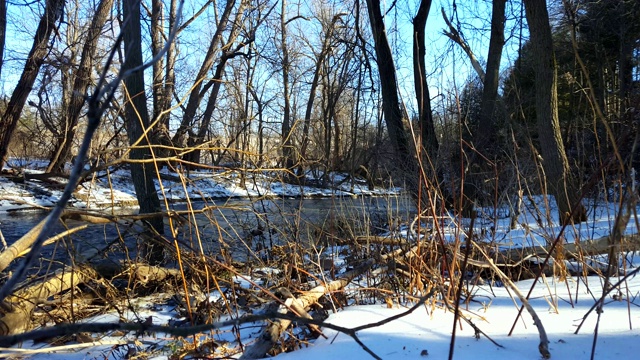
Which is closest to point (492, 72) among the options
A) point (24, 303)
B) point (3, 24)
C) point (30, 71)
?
point (24, 303)

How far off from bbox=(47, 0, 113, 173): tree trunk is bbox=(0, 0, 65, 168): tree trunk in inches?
44.1

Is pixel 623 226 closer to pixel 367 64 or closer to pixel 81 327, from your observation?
pixel 81 327

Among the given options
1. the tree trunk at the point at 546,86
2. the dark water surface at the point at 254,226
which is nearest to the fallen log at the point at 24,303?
the dark water surface at the point at 254,226

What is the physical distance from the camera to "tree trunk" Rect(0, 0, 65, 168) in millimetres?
10430

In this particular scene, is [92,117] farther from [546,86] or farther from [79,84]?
[79,84]

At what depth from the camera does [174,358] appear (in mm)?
2492

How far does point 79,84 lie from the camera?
403 inches

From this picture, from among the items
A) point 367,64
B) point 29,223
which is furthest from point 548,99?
point 29,223

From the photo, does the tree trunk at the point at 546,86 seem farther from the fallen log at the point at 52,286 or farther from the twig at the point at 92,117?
the twig at the point at 92,117

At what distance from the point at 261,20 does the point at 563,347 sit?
14.2 m

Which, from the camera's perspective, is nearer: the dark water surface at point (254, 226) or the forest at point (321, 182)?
the forest at point (321, 182)

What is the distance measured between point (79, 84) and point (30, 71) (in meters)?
2.22

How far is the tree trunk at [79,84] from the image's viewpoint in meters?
8.34

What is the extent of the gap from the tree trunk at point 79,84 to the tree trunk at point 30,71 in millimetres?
1121
